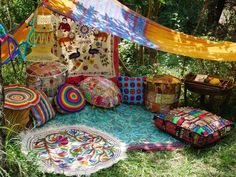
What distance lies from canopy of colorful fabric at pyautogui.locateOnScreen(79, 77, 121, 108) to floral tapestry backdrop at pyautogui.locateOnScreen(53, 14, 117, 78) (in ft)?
1.16

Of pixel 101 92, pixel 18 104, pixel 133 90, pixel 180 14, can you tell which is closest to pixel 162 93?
pixel 133 90

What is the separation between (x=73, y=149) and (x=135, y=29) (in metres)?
1.49

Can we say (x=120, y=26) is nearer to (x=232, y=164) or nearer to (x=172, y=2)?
(x=232, y=164)

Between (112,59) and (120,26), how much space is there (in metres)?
0.72

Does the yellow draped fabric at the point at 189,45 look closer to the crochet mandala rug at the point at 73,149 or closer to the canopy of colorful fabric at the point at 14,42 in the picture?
the crochet mandala rug at the point at 73,149

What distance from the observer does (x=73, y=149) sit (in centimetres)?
289

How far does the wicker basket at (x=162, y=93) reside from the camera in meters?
3.66

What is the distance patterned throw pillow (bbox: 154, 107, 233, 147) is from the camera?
2.97 m

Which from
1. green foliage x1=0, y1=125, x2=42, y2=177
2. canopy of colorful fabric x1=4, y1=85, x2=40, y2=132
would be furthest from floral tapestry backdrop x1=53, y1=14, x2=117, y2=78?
green foliage x1=0, y1=125, x2=42, y2=177

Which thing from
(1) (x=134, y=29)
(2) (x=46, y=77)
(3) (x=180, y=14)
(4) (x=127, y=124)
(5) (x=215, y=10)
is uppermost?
(5) (x=215, y=10)

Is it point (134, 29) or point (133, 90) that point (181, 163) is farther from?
point (134, 29)

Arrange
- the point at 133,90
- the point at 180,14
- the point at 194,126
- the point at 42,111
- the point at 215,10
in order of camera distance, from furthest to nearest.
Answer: the point at 215,10, the point at 180,14, the point at 133,90, the point at 42,111, the point at 194,126

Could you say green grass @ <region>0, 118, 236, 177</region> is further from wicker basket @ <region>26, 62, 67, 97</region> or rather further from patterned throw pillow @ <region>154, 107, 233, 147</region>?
wicker basket @ <region>26, 62, 67, 97</region>

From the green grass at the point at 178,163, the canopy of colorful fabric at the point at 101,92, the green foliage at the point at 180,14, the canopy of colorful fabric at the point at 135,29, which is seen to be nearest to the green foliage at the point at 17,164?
the green grass at the point at 178,163
